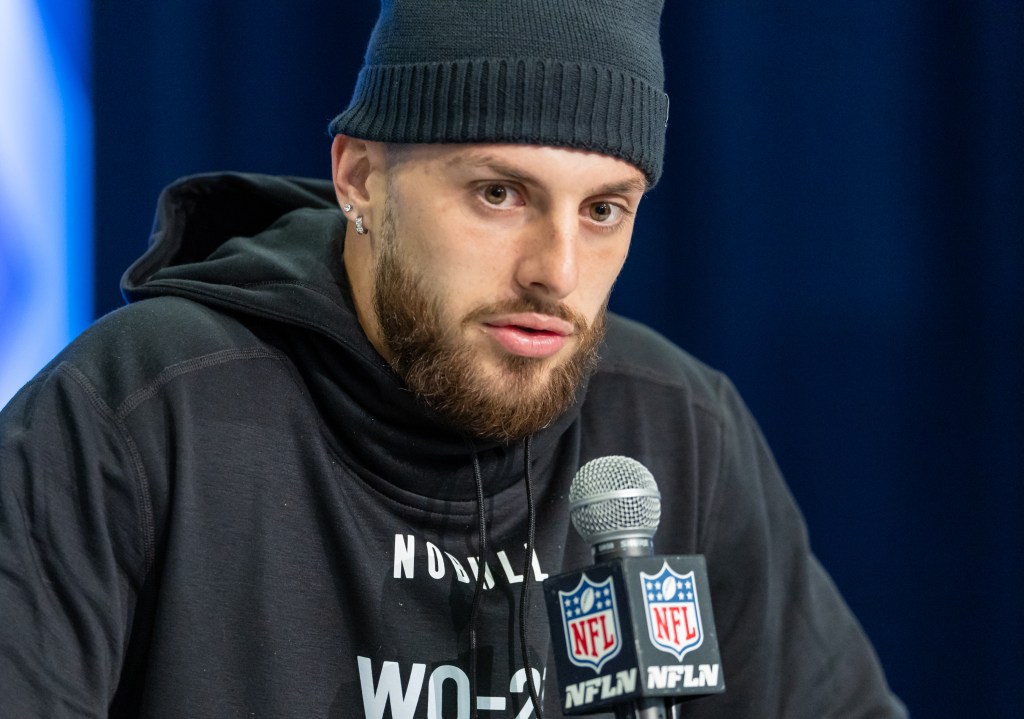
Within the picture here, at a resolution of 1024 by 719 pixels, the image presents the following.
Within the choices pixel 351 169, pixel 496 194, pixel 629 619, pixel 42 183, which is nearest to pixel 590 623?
pixel 629 619

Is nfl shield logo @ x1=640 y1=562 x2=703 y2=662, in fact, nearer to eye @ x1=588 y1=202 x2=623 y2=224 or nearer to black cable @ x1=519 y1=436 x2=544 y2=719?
black cable @ x1=519 y1=436 x2=544 y2=719

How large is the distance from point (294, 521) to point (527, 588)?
0.79ft

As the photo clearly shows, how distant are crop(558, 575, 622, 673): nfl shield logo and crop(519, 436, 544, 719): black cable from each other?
268 millimetres

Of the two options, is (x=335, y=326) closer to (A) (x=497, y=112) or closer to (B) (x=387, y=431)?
(B) (x=387, y=431)

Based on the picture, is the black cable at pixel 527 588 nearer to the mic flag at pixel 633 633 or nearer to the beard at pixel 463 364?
the beard at pixel 463 364

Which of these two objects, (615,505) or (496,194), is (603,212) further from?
(615,505)

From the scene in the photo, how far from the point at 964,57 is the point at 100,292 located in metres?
1.45

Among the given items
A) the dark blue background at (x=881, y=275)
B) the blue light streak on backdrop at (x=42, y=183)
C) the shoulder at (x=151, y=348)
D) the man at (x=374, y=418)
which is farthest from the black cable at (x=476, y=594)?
the dark blue background at (x=881, y=275)

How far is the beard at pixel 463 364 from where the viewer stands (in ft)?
3.94

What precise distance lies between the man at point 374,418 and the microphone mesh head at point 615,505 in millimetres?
246

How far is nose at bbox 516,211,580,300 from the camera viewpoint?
115 cm

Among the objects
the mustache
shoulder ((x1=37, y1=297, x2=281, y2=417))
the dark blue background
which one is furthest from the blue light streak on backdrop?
the mustache

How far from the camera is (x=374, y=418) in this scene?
1248 mm

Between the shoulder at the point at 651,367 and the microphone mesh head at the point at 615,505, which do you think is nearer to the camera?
the microphone mesh head at the point at 615,505
